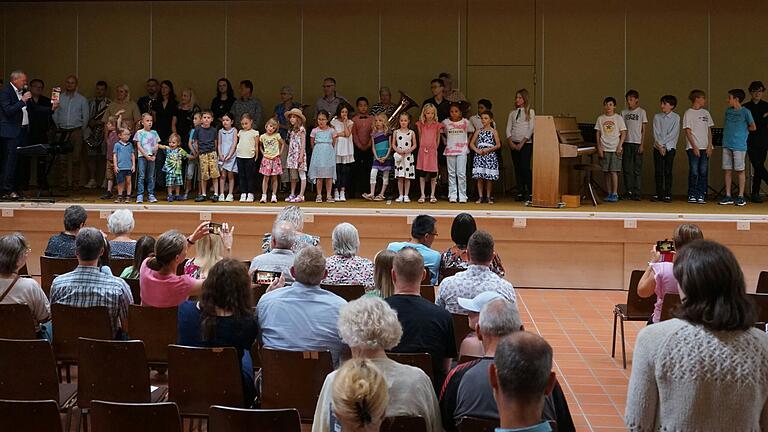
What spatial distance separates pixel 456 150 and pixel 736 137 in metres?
3.40

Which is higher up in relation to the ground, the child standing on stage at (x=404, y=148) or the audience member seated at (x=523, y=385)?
the child standing on stage at (x=404, y=148)

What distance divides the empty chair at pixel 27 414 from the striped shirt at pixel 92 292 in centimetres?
152

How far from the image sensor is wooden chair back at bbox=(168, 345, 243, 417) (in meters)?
3.77

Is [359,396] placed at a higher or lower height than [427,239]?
lower

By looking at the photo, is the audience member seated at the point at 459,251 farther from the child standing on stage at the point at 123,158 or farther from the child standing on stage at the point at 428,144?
the child standing on stage at the point at 123,158

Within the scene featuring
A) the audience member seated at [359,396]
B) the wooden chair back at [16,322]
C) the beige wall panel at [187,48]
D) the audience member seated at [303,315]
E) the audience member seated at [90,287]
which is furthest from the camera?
the beige wall panel at [187,48]

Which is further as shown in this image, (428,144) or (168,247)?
(428,144)

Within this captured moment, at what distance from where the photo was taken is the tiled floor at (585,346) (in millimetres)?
5219

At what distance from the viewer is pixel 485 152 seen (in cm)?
1070

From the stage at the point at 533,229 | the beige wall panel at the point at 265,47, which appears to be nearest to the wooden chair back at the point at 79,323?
the stage at the point at 533,229

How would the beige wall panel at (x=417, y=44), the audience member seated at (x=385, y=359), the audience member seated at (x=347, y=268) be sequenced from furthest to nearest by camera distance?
the beige wall panel at (x=417, y=44)
the audience member seated at (x=347, y=268)
the audience member seated at (x=385, y=359)

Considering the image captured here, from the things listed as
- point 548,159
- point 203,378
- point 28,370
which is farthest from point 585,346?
point 28,370

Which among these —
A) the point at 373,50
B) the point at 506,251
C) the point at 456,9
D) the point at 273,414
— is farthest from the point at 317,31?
the point at 273,414

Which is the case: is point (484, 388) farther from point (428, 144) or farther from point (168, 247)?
point (428, 144)
